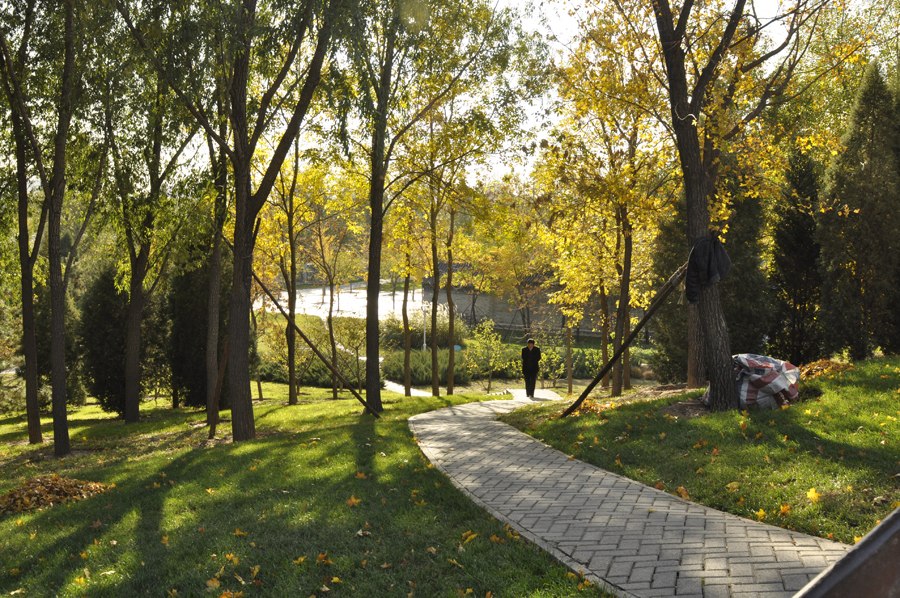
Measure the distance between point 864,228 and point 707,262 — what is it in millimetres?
5955

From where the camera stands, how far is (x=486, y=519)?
18.2 feet

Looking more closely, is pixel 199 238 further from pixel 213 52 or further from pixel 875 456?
pixel 875 456

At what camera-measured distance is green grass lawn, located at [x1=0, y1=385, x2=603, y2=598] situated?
4363 millimetres

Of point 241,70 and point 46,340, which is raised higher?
point 241,70

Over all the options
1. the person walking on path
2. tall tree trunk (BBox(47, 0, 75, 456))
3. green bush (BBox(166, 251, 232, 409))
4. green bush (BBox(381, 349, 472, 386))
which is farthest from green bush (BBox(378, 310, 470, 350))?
tall tree trunk (BBox(47, 0, 75, 456))

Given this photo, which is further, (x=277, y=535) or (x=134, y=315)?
(x=134, y=315)

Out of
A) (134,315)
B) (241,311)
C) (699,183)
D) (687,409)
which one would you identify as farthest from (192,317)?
(699,183)

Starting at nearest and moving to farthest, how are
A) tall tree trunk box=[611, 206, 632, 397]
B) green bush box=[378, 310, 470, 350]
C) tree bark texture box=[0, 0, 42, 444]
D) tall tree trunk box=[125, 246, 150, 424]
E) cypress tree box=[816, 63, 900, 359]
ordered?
cypress tree box=[816, 63, 900, 359] < tree bark texture box=[0, 0, 42, 444] < tall tree trunk box=[611, 206, 632, 397] < tall tree trunk box=[125, 246, 150, 424] < green bush box=[378, 310, 470, 350]

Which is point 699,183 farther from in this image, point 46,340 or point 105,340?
point 46,340

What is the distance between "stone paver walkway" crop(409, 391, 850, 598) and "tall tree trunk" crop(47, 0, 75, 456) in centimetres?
895

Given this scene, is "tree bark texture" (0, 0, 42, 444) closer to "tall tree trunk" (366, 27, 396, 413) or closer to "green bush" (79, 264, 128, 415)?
"tall tree trunk" (366, 27, 396, 413)

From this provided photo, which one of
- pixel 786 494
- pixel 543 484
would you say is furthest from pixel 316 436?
pixel 786 494

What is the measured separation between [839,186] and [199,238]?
558 inches

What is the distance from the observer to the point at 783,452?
654 cm
